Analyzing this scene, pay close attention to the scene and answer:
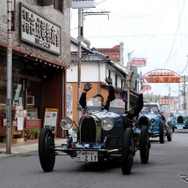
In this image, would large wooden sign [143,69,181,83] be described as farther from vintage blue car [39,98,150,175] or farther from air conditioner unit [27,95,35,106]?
vintage blue car [39,98,150,175]

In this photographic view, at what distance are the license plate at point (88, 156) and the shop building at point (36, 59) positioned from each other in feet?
25.0

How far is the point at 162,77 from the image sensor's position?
48.6m

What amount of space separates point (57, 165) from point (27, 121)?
10.3m

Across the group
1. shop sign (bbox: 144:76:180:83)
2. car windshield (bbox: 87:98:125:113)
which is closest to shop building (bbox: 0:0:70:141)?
car windshield (bbox: 87:98:125:113)

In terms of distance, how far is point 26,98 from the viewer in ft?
71.8

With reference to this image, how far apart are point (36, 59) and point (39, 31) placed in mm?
1278

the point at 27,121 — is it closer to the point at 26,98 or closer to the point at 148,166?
the point at 26,98

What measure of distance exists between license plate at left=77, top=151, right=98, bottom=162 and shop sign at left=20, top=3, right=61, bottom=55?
918 cm

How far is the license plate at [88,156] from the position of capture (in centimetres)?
1009

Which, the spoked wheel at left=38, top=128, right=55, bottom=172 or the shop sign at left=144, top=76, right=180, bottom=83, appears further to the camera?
the shop sign at left=144, top=76, right=180, bottom=83

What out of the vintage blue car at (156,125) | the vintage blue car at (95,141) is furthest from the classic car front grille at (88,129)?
the vintage blue car at (156,125)

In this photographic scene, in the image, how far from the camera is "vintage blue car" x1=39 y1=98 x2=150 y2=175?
33.0 feet

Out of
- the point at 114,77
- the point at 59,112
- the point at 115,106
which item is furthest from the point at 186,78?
the point at 115,106

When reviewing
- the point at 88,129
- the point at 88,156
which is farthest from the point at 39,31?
the point at 88,156
